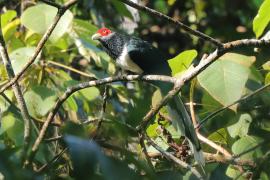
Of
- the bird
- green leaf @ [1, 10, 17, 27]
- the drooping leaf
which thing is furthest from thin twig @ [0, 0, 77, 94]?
the drooping leaf

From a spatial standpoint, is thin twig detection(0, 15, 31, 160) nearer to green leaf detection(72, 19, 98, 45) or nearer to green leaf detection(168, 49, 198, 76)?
green leaf detection(168, 49, 198, 76)

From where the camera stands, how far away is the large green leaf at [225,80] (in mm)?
2582

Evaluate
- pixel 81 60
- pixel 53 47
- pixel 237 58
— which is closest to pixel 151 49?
pixel 53 47

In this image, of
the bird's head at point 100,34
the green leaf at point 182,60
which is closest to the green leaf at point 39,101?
the green leaf at point 182,60

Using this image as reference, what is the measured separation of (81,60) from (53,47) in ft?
4.62

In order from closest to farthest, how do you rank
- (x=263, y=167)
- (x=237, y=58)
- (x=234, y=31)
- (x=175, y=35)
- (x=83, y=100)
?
1. (x=263, y=167)
2. (x=237, y=58)
3. (x=83, y=100)
4. (x=234, y=31)
5. (x=175, y=35)

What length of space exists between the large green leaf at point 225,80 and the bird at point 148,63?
1.04 feet

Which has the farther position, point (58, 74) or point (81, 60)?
point (81, 60)

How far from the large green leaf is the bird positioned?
32cm

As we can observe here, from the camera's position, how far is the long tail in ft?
9.04

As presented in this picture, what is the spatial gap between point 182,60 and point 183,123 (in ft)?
1.12

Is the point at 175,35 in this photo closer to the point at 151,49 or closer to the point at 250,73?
the point at 151,49

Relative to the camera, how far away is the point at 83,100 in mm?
3887

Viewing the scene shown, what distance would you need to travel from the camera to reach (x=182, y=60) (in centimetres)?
297
